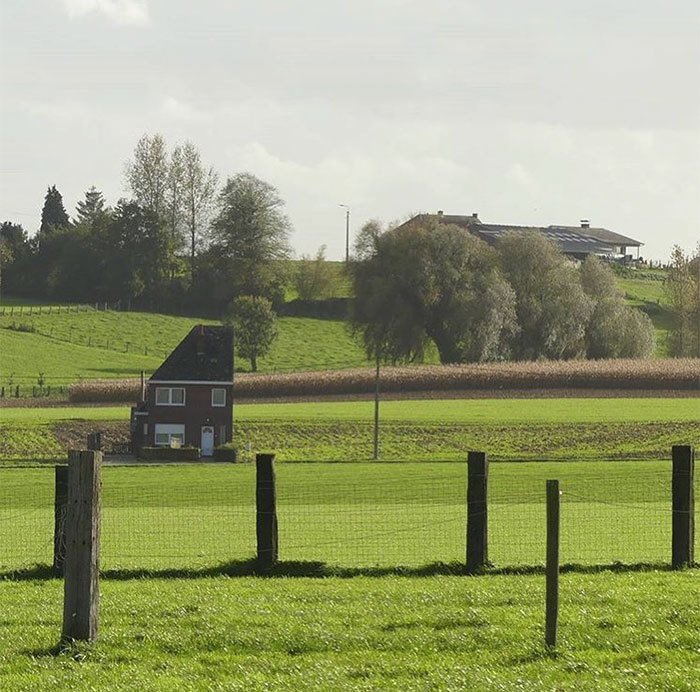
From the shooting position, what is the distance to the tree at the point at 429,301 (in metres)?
96.9

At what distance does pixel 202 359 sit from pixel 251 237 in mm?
56896

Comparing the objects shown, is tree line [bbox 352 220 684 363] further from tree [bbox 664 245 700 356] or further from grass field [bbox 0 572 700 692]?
grass field [bbox 0 572 700 692]

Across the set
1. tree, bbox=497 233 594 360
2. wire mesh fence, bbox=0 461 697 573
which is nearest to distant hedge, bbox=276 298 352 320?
tree, bbox=497 233 594 360

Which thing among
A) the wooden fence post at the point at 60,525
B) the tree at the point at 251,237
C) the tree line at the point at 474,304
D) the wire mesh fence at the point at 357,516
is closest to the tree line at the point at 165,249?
the tree at the point at 251,237

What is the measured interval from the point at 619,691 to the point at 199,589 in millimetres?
5789

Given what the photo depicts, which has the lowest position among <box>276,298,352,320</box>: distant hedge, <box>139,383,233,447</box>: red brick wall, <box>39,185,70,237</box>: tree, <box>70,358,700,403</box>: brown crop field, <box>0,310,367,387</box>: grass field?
<box>139,383,233,447</box>: red brick wall

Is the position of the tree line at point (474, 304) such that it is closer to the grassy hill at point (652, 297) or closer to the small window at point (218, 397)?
the grassy hill at point (652, 297)

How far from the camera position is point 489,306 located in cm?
9706

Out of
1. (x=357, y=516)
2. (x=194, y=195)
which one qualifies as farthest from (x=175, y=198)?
(x=357, y=516)

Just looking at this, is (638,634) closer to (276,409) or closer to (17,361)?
(276,409)

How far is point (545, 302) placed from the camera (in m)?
101

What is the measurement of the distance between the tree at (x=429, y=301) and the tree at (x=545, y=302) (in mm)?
2085

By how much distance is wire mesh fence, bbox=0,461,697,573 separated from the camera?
63.2 feet

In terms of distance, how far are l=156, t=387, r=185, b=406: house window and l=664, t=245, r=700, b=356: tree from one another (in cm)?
4942
